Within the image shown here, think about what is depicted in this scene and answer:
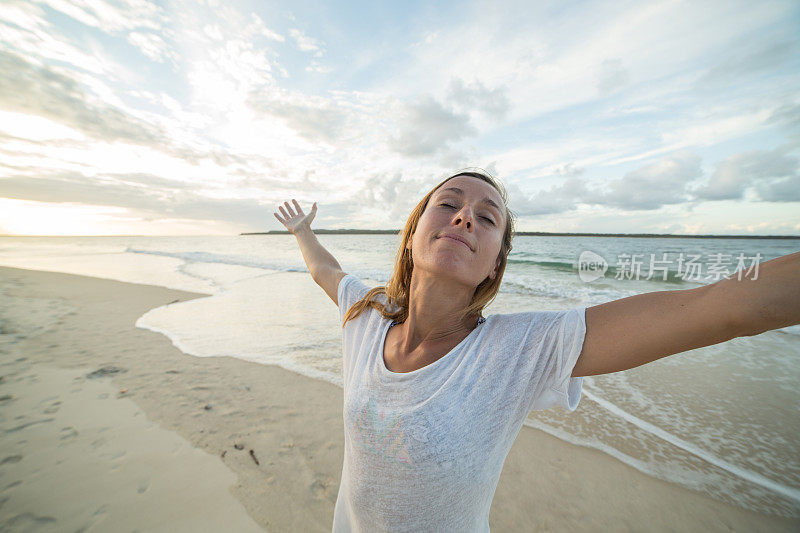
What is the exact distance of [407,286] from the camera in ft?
7.34

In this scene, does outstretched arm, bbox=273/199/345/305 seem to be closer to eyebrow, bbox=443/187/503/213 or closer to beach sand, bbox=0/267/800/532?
eyebrow, bbox=443/187/503/213

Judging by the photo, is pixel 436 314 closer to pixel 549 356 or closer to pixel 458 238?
pixel 458 238

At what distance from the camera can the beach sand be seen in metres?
2.79

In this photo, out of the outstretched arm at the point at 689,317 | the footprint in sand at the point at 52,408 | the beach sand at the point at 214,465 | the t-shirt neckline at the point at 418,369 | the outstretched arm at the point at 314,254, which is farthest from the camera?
the footprint in sand at the point at 52,408

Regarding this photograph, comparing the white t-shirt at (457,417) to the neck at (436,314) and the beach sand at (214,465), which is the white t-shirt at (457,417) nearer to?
the neck at (436,314)

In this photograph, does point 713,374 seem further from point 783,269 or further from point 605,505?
point 783,269

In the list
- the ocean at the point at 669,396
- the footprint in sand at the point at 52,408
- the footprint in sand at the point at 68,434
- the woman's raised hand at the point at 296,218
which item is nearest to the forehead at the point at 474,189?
the ocean at the point at 669,396

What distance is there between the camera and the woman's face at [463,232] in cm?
174

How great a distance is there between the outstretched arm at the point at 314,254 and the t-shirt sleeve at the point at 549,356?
1.31 m

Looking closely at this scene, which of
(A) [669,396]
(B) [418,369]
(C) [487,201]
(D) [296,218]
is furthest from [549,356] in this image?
(A) [669,396]

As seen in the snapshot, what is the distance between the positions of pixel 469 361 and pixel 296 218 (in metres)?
2.58

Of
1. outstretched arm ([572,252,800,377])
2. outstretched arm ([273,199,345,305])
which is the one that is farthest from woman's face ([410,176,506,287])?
outstretched arm ([273,199,345,305])

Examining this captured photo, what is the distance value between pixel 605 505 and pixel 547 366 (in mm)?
2831

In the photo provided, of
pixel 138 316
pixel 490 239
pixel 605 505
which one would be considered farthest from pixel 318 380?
pixel 138 316
